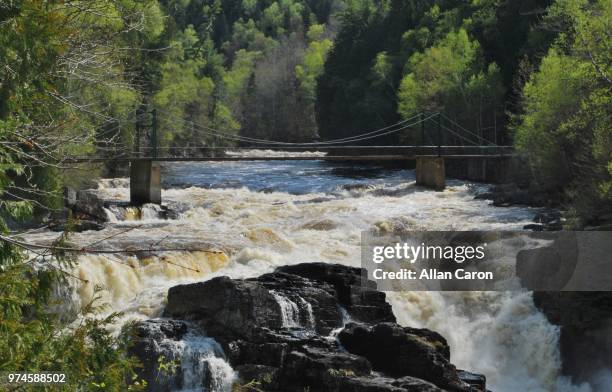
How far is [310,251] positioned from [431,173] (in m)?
17.2

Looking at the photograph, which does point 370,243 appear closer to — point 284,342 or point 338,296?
point 338,296

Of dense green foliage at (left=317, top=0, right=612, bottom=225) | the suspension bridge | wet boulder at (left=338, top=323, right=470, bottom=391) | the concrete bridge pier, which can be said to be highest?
dense green foliage at (left=317, top=0, right=612, bottom=225)

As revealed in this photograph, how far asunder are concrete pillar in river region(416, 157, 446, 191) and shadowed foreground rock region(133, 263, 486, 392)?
69.8 feet

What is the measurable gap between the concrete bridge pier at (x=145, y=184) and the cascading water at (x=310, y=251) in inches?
39.1

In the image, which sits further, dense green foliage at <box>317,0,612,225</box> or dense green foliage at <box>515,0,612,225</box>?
dense green foliage at <box>317,0,612,225</box>

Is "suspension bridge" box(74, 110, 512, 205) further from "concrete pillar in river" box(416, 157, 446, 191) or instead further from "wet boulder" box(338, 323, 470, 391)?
"wet boulder" box(338, 323, 470, 391)

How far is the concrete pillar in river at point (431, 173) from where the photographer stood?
135 feet

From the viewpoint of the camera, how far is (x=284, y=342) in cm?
1686

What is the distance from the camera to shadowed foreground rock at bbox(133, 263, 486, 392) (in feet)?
51.5

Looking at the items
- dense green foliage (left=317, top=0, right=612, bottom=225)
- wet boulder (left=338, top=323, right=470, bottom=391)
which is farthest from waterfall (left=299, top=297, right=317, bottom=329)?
dense green foliage (left=317, top=0, right=612, bottom=225)

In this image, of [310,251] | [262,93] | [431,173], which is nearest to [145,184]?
[431,173]

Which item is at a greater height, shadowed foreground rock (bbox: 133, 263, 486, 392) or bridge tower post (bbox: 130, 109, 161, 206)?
bridge tower post (bbox: 130, 109, 161, 206)

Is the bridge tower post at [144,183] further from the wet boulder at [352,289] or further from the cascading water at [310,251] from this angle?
the wet boulder at [352,289]

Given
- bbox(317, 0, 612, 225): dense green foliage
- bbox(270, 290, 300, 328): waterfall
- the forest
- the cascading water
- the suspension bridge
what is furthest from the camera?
the suspension bridge
